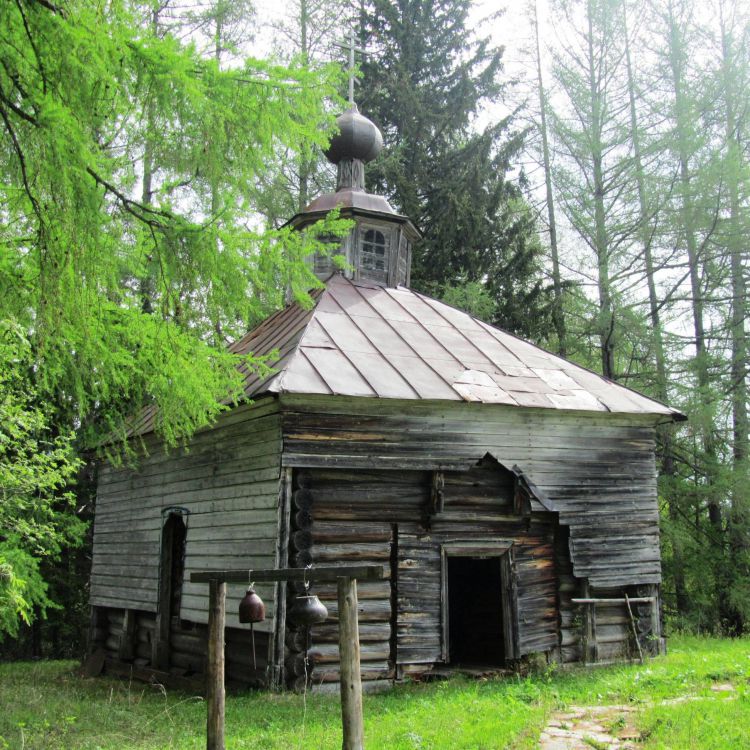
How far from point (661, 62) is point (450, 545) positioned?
16.2 m

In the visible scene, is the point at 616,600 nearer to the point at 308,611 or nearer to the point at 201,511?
the point at 201,511

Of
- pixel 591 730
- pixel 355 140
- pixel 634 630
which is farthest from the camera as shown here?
pixel 355 140

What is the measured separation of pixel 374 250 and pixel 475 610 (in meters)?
6.66

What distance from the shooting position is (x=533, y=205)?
79.4 feet

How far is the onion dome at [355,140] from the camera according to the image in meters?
15.7

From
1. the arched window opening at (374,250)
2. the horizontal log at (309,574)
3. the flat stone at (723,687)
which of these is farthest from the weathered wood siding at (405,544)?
the arched window opening at (374,250)

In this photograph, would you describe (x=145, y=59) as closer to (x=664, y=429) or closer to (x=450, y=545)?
(x=450, y=545)

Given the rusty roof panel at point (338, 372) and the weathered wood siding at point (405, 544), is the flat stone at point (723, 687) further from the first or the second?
the rusty roof panel at point (338, 372)

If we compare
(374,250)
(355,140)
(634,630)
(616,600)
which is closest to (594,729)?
(616,600)

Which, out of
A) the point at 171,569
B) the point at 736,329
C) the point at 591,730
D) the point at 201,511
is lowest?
the point at 591,730

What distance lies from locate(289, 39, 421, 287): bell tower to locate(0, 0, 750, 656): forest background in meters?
0.72

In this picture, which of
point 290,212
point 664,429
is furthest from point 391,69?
point 664,429

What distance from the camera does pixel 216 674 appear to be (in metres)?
6.23

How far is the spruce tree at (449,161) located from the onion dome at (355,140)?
16.1ft
